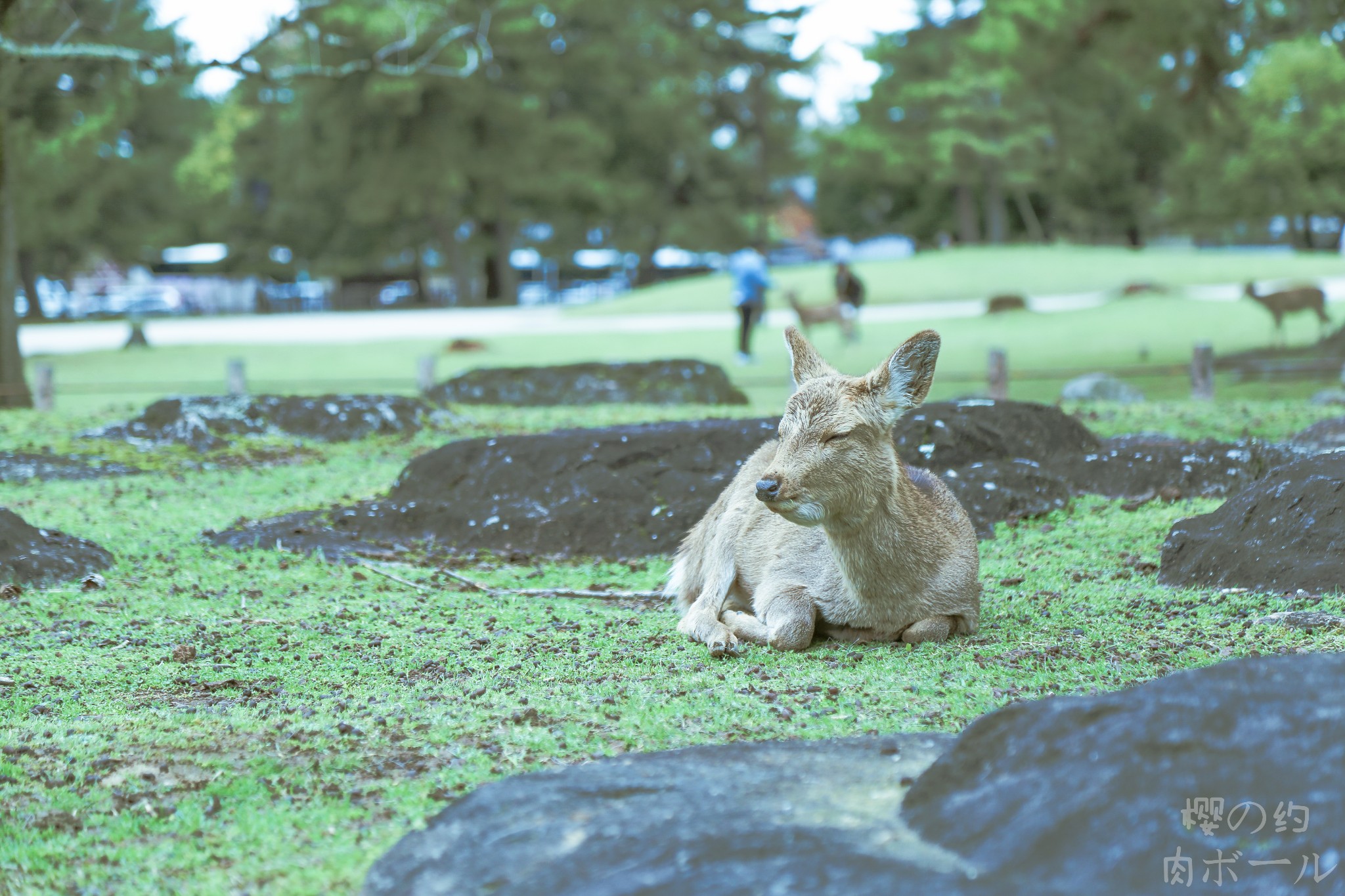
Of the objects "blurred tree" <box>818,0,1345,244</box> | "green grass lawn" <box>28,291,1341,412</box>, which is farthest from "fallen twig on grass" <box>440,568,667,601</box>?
"blurred tree" <box>818,0,1345,244</box>

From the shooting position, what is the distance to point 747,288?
69.4 feet

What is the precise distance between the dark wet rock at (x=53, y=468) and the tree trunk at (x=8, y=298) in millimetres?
6095

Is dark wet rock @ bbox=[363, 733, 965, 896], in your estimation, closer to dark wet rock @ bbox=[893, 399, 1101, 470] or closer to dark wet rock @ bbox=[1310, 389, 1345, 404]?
dark wet rock @ bbox=[893, 399, 1101, 470]

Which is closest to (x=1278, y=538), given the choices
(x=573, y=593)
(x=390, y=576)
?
(x=573, y=593)

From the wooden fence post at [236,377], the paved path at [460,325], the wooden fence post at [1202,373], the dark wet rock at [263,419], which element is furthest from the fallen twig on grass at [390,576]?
the paved path at [460,325]

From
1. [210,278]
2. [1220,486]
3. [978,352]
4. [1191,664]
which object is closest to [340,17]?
[978,352]

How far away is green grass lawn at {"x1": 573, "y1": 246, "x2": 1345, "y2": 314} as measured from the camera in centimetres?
3791

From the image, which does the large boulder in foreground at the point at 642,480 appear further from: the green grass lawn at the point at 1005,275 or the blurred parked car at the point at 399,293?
the blurred parked car at the point at 399,293

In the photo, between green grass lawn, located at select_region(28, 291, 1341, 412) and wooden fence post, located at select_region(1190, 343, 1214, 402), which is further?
green grass lawn, located at select_region(28, 291, 1341, 412)

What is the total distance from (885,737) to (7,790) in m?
2.59

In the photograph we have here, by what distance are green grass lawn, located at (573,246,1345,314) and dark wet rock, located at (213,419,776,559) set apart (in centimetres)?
2841

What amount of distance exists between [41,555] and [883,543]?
4.68m

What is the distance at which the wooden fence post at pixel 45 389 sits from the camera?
1571cm

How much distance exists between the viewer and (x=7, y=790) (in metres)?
3.81
